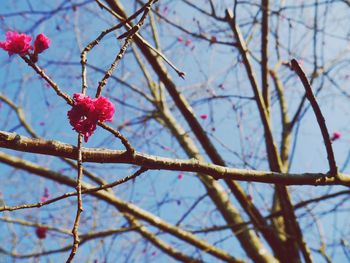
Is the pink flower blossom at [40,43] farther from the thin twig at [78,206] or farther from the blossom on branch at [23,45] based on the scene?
the thin twig at [78,206]

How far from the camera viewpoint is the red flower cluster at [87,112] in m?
1.03

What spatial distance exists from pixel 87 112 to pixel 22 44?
36 cm

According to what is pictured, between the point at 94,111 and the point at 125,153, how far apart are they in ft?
0.53

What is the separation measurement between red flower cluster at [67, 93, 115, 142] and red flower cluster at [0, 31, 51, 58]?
282mm

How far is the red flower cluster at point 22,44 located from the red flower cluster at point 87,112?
0.92 feet

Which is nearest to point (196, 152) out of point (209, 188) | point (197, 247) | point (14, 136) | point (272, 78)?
point (209, 188)

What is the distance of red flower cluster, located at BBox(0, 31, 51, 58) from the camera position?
1.19 meters

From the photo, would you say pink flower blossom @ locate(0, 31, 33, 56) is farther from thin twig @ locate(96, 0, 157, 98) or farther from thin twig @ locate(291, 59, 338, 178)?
thin twig @ locate(291, 59, 338, 178)

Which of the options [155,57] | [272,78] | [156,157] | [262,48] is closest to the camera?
[156,157]

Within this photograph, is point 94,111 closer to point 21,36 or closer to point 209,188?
point 21,36

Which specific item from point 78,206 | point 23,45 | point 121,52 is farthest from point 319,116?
point 23,45

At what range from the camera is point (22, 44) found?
3.91 feet

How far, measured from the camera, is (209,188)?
352 cm

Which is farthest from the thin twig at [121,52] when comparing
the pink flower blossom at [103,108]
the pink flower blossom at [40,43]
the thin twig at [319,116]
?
the thin twig at [319,116]
